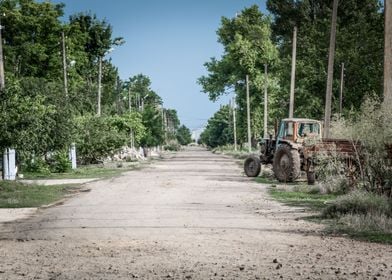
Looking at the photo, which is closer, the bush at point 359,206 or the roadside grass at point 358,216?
the roadside grass at point 358,216

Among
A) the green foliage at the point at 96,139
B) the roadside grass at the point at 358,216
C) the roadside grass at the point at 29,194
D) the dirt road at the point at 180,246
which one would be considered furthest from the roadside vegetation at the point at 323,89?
the green foliage at the point at 96,139

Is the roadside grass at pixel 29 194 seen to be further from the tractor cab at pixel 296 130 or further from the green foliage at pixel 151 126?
the green foliage at pixel 151 126

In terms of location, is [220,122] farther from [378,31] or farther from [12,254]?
[12,254]

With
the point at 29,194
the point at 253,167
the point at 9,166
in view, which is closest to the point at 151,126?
the point at 253,167

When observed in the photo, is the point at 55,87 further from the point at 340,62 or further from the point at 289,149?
the point at 340,62

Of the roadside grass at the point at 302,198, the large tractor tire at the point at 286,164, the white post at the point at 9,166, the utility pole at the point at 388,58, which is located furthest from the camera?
the white post at the point at 9,166

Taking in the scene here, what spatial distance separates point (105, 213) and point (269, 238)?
5283 millimetres

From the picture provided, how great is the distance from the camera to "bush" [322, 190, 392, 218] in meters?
13.4

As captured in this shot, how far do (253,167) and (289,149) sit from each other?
462cm

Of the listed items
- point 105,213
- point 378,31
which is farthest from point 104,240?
point 378,31

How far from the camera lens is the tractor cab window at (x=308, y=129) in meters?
28.4

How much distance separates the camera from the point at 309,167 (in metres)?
24.9

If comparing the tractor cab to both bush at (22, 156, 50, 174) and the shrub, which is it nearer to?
bush at (22, 156, 50, 174)

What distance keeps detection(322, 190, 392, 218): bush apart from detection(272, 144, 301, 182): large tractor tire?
1138cm
